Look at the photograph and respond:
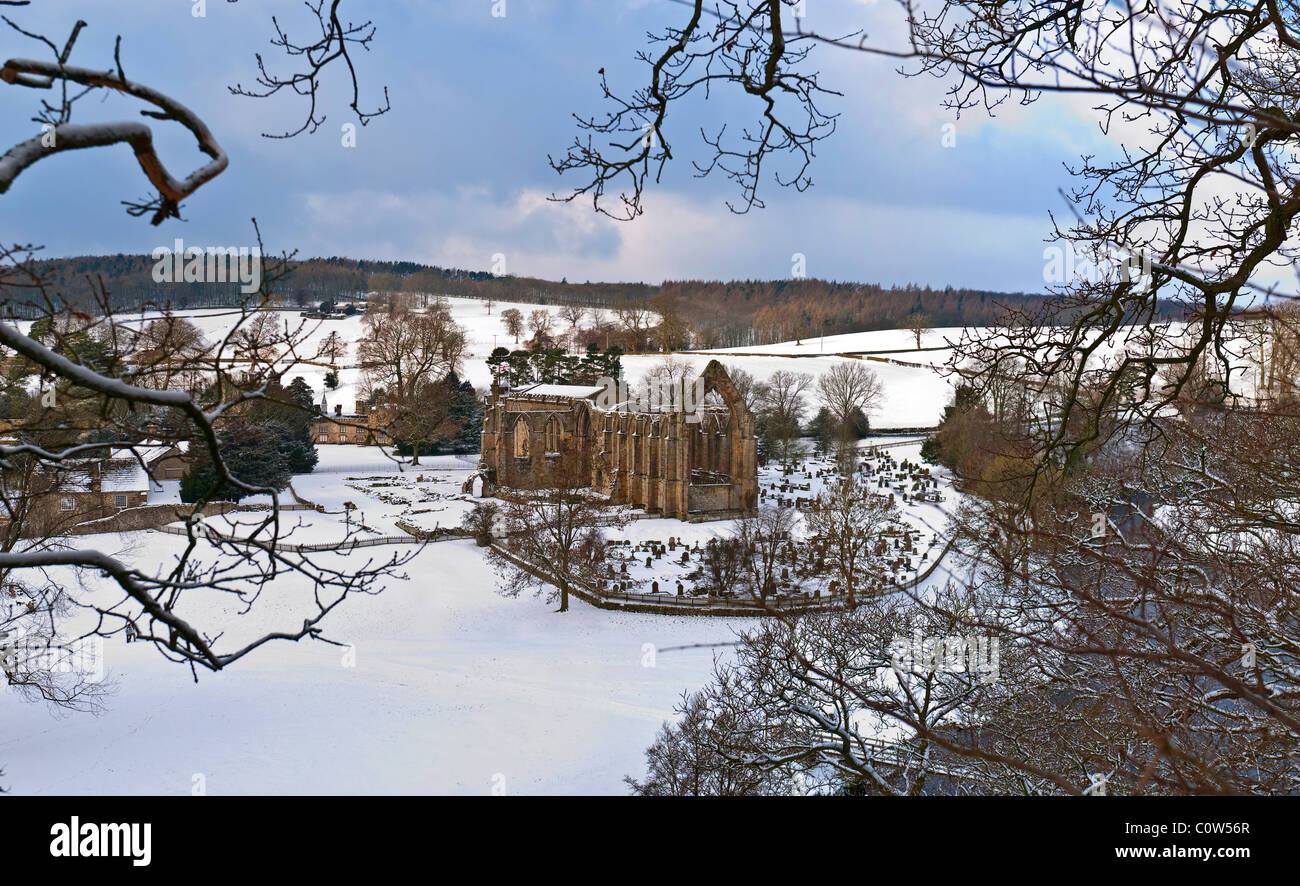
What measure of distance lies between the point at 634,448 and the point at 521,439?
728 centimetres

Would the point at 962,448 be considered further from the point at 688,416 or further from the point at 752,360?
the point at 752,360

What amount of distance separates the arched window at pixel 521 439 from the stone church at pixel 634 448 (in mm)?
53

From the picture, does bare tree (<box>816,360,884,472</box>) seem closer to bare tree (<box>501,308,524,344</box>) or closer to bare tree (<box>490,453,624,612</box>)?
bare tree (<box>490,453,624,612</box>)

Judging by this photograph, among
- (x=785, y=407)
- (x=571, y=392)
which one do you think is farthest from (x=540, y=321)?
(x=571, y=392)

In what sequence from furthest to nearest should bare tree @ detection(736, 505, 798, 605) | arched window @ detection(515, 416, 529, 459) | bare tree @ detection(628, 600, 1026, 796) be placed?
arched window @ detection(515, 416, 529, 459) → bare tree @ detection(736, 505, 798, 605) → bare tree @ detection(628, 600, 1026, 796)

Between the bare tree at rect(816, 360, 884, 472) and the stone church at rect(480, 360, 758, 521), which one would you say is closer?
the stone church at rect(480, 360, 758, 521)

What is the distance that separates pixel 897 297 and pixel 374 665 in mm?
99403

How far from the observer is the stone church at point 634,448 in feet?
125

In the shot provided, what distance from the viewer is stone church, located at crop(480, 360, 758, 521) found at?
38.1 metres

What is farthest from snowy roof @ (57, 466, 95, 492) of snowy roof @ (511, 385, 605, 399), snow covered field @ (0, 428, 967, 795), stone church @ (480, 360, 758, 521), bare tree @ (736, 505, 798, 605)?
snowy roof @ (511, 385, 605, 399)

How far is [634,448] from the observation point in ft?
133

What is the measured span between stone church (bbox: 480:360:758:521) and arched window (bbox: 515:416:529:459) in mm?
53

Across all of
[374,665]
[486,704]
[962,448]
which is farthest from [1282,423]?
[962,448]

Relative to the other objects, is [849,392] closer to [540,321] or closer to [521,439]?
[521,439]
